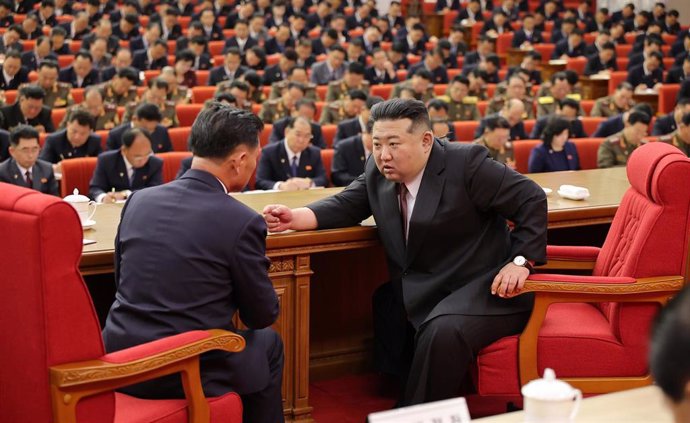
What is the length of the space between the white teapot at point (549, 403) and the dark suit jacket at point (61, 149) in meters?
4.75

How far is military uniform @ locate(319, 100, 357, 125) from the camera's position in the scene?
24.6 ft

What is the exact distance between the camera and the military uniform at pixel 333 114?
7504 millimetres

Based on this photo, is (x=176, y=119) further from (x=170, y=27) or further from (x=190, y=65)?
(x=170, y=27)

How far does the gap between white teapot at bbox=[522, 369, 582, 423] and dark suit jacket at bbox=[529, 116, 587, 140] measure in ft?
18.3

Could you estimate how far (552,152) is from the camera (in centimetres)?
554

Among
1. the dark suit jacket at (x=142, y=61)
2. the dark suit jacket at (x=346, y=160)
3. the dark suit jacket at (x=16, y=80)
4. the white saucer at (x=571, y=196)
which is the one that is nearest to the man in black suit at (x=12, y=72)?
the dark suit jacket at (x=16, y=80)

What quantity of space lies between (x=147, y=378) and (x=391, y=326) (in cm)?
108

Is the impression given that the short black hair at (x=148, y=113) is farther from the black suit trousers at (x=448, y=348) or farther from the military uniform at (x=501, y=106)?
the black suit trousers at (x=448, y=348)

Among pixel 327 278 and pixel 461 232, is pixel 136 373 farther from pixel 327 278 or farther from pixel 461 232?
pixel 327 278

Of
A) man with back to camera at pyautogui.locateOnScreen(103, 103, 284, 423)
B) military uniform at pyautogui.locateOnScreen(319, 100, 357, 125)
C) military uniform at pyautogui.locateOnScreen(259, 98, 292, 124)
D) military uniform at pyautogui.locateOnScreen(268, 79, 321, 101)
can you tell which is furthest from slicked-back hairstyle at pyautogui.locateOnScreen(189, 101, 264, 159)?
military uniform at pyautogui.locateOnScreen(268, 79, 321, 101)

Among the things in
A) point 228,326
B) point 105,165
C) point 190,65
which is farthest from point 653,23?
point 228,326

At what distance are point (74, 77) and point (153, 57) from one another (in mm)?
1331

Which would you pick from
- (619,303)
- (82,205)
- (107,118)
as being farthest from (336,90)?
(619,303)

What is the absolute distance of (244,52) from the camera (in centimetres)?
1121
